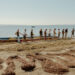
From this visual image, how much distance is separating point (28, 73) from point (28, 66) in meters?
0.78

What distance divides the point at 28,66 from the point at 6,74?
184 centimetres

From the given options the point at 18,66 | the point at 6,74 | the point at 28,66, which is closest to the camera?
the point at 6,74

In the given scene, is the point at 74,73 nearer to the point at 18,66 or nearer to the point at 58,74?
the point at 58,74

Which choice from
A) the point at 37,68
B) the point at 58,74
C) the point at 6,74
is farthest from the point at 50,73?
→ the point at 6,74

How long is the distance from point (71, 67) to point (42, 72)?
229 centimetres

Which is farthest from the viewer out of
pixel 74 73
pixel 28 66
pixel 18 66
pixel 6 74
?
pixel 18 66

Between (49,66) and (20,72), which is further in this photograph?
(49,66)

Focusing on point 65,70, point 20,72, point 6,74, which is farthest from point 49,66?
point 6,74

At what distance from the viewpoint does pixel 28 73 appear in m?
8.87

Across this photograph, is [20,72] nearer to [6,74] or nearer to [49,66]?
[6,74]

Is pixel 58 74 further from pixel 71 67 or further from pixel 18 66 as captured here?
pixel 18 66

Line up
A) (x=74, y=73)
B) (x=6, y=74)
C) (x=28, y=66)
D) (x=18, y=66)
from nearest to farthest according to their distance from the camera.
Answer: (x=6, y=74), (x=74, y=73), (x=28, y=66), (x=18, y=66)

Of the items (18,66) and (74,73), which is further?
(18,66)

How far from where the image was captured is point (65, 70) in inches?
353
